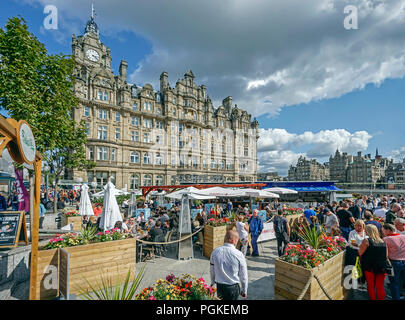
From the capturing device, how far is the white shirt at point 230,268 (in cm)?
361

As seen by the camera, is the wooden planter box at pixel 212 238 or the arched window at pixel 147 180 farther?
the arched window at pixel 147 180

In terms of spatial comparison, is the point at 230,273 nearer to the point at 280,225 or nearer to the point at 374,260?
the point at 374,260

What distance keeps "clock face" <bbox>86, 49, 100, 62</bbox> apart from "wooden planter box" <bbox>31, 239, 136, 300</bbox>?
131 feet

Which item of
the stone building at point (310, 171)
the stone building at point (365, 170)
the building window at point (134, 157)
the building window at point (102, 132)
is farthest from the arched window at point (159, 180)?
the stone building at point (310, 171)

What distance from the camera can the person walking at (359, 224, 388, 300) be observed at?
14.6 feet

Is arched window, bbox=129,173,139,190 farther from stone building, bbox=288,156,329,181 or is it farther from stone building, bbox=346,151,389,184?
stone building, bbox=288,156,329,181

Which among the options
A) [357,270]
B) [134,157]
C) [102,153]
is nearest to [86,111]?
[102,153]

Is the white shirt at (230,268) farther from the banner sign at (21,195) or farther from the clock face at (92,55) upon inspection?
the clock face at (92,55)

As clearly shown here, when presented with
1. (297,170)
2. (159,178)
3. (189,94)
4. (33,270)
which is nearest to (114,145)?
(159,178)

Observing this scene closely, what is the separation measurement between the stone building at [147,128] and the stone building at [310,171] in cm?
9416

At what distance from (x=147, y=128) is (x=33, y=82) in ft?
94.8

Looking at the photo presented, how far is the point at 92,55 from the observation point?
119 feet

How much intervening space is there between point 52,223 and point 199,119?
36.3m
